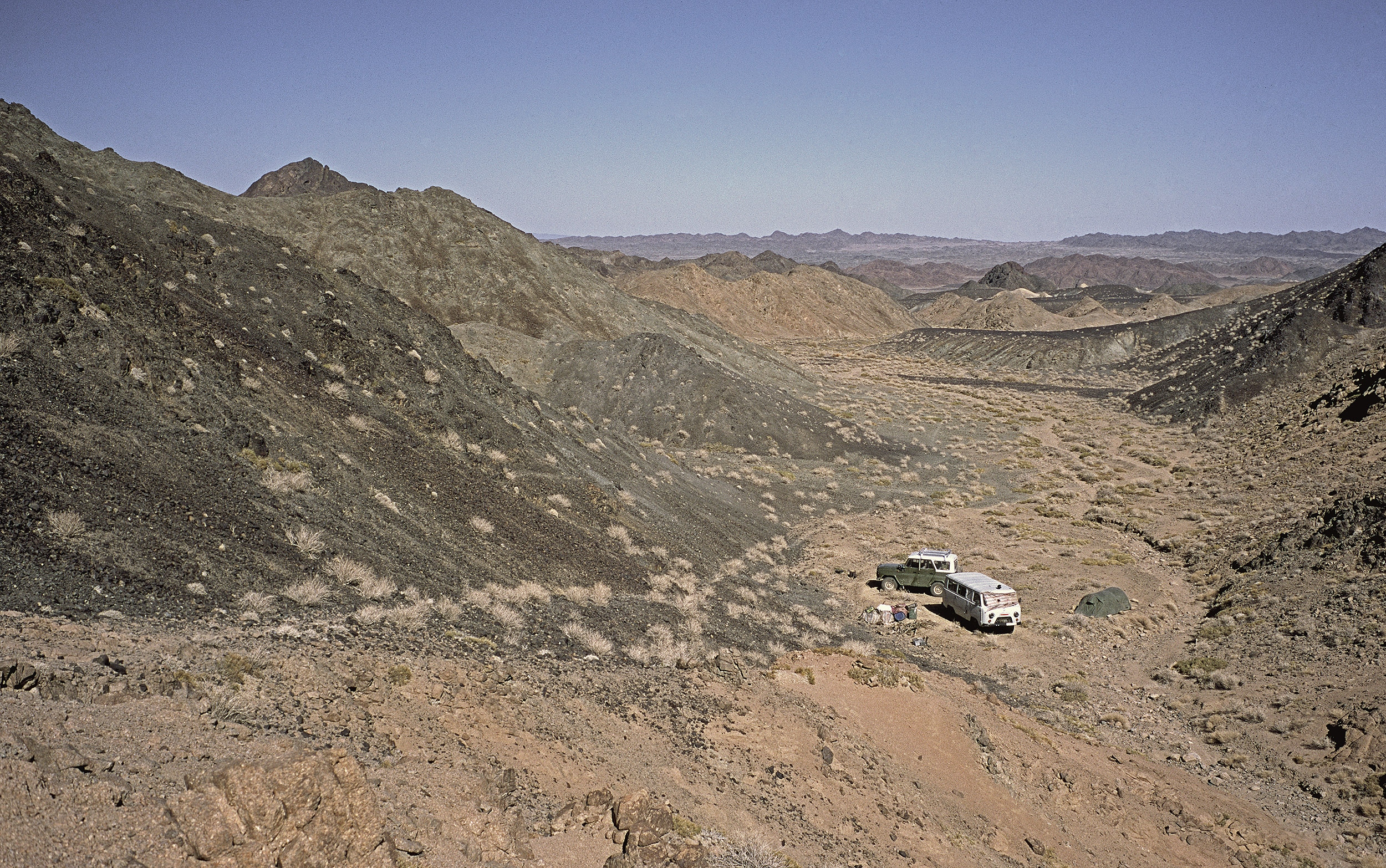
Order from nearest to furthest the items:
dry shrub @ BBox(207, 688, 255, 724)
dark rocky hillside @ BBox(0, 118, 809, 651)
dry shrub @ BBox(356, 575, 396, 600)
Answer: dry shrub @ BBox(207, 688, 255, 724) < dark rocky hillside @ BBox(0, 118, 809, 651) < dry shrub @ BBox(356, 575, 396, 600)

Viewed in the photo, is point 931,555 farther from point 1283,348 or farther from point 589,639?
point 1283,348

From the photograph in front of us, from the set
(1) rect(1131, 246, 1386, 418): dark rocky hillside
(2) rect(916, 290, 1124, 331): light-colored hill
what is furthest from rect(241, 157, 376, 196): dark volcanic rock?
(1) rect(1131, 246, 1386, 418): dark rocky hillside

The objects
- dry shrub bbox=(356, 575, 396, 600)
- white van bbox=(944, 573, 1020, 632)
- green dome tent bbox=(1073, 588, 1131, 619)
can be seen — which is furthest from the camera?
green dome tent bbox=(1073, 588, 1131, 619)

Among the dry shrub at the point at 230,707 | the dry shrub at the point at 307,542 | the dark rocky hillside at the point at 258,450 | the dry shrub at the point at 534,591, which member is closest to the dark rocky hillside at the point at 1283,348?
the dark rocky hillside at the point at 258,450

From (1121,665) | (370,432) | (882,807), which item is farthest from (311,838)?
(1121,665)

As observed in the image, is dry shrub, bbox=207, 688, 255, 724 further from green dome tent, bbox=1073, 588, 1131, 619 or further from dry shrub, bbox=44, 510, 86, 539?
green dome tent, bbox=1073, 588, 1131, 619

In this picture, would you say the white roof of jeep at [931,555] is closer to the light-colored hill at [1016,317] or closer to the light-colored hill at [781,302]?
the light-colored hill at [781,302]

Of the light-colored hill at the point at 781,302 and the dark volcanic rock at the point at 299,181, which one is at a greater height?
the dark volcanic rock at the point at 299,181
